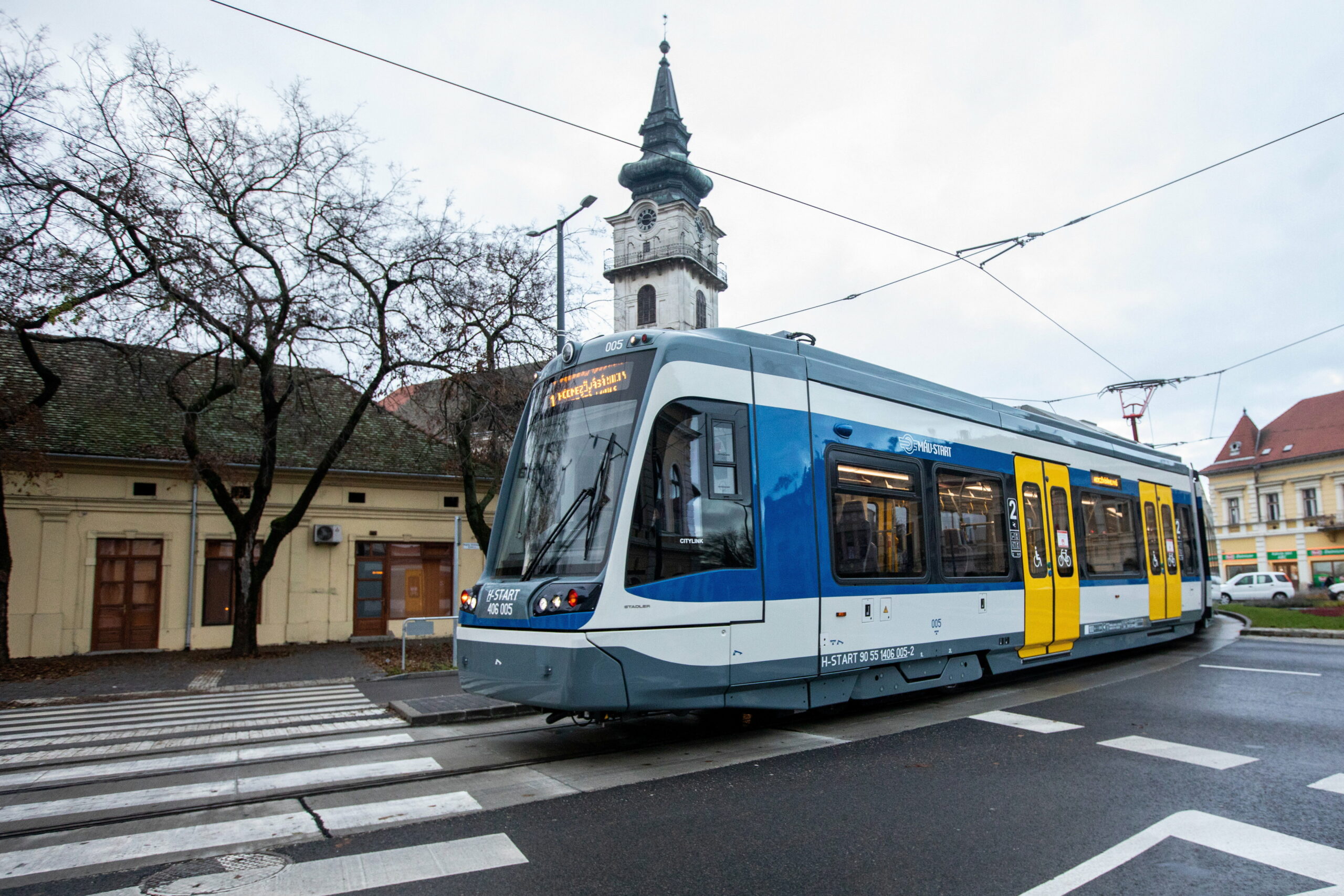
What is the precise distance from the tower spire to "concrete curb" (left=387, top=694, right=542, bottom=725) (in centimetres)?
5518

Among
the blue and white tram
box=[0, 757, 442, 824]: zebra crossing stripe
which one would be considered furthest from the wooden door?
the blue and white tram

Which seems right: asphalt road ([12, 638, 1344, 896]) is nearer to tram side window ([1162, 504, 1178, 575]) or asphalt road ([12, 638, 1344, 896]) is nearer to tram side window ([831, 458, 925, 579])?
tram side window ([831, 458, 925, 579])

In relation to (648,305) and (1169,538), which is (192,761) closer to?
(1169,538)

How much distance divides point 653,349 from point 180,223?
1301 cm

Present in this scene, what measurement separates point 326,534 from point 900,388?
17.9 meters

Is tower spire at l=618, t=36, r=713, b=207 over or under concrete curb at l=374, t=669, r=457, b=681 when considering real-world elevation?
over

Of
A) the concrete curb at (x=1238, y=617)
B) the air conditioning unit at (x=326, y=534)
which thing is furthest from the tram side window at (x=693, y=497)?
the air conditioning unit at (x=326, y=534)

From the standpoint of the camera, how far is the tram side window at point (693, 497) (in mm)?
6133

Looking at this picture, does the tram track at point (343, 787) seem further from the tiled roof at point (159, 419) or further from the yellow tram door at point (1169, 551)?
the tiled roof at point (159, 419)

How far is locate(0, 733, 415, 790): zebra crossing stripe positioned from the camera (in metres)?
6.43

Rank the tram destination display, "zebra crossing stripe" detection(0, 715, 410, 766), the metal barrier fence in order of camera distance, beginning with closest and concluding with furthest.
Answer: the tram destination display
"zebra crossing stripe" detection(0, 715, 410, 766)
the metal barrier fence

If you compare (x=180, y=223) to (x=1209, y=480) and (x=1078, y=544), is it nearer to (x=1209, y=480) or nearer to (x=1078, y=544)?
(x=1078, y=544)

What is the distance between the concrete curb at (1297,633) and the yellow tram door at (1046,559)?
9.00 metres

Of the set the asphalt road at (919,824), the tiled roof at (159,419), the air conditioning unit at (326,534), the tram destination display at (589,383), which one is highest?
the tiled roof at (159,419)
